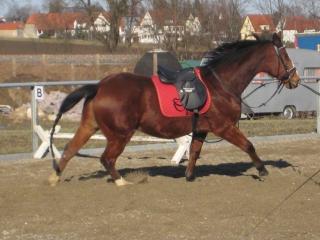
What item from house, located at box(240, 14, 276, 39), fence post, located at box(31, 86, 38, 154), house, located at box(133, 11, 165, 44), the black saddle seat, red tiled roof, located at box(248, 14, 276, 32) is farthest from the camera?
red tiled roof, located at box(248, 14, 276, 32)

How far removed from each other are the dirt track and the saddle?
110 centimetres

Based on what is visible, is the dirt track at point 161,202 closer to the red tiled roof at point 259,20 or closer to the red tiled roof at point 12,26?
the red tiled roof at point 259,20

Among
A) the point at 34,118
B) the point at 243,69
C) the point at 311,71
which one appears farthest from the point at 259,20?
the point at 243,69

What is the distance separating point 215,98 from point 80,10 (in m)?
49.0

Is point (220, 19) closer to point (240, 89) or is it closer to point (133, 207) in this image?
point (240, 89)

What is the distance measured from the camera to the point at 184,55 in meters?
34.0

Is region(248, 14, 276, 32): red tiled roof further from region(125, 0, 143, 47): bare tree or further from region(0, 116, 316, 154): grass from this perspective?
region(0, 116, 316, 154): grass

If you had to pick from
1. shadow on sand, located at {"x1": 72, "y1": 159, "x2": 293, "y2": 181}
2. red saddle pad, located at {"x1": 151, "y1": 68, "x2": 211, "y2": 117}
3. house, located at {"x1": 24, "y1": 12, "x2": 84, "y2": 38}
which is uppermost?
red saddle pad, located at {"x1": 151, "y1": 68, "x2": 211, "y2": 117}

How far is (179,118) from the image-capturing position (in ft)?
31.0

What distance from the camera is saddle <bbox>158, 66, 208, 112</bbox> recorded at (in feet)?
30.5

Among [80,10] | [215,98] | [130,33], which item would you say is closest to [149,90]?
[215,98]

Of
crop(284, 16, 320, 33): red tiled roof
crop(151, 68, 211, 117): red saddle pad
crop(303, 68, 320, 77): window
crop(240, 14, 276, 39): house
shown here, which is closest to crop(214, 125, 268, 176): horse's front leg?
crop(151, 68, 211, 117): red saddle pad

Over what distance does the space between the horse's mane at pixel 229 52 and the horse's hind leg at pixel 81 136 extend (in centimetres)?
182

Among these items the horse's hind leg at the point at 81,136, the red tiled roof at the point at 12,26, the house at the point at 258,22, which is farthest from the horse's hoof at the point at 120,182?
the red tiled roof at the point at 12,26
